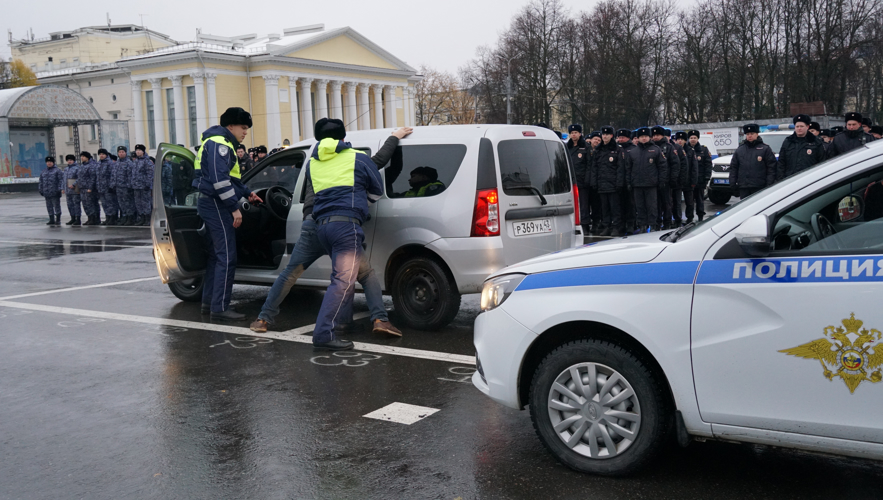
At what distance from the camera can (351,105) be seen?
248 ft

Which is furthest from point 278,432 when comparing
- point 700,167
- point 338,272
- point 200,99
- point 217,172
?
point 200,99

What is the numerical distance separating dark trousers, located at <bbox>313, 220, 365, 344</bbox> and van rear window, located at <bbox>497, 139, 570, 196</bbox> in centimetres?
141

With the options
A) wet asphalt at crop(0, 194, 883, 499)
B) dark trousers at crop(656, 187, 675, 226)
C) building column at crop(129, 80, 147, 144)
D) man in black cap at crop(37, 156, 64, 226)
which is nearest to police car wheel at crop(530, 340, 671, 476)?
wet asphalt at crop(0, 194, 883, 499)

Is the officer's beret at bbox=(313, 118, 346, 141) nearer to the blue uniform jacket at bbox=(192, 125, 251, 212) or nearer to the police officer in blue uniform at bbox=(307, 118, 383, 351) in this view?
the police officer in blue uniform at bbox=(307, 118, 383, 351)

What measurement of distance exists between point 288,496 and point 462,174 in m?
3.67

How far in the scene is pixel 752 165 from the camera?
40.4 ft

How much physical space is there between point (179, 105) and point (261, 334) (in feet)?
207

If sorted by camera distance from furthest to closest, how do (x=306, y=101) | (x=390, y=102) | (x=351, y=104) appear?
(x=390, y=102) < (x=351, y=104) < (x=306, y=101)

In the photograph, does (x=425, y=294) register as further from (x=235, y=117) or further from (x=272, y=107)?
(x=272, y=107)

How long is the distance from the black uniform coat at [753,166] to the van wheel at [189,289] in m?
8.34

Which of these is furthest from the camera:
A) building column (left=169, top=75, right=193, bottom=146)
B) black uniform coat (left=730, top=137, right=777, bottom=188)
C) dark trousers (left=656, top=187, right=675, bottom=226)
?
building column (left=169, top=75, right=193, bottom=146)

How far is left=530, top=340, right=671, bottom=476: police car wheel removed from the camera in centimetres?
368

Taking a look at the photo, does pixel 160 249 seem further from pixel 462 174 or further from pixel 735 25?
pixel 735 25

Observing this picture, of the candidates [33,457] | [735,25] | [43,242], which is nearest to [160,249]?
[33,457]
